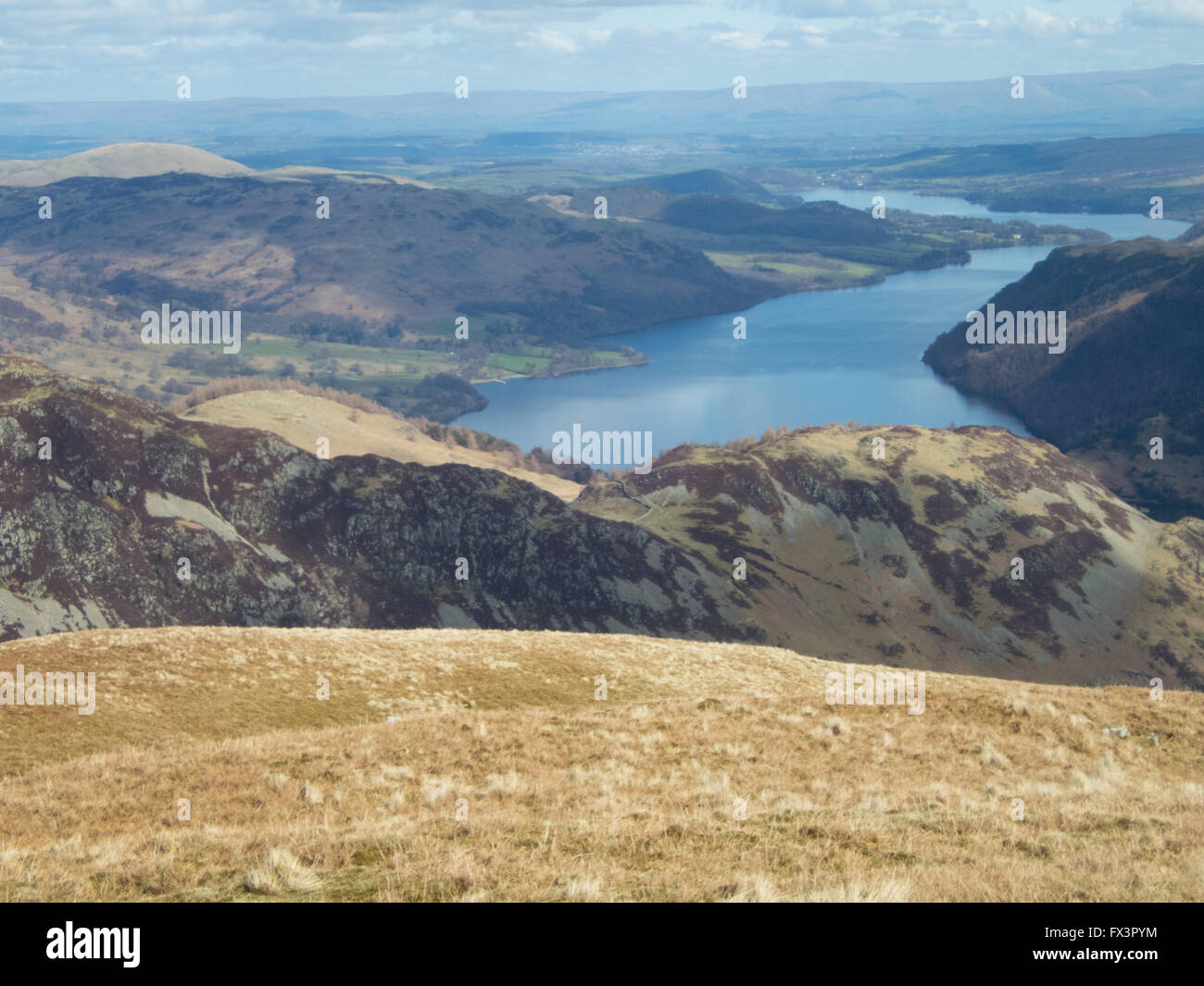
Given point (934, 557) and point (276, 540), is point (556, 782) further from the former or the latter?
point (934, 557)

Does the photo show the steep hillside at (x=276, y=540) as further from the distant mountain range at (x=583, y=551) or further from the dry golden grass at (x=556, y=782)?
the dry golden grass at (x=556, y=782)

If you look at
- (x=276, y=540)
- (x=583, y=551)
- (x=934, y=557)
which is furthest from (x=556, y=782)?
(x=934, y=557)

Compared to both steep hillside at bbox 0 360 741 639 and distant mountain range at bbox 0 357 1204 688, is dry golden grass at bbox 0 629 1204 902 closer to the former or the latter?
distant mountain range at bbox 0 357 1204 688

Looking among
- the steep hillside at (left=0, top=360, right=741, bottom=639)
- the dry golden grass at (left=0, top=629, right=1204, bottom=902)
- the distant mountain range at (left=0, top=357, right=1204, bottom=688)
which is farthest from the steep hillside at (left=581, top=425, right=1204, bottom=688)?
the dry golden grass at (left=0, top=629, right=1204, bottom=902)

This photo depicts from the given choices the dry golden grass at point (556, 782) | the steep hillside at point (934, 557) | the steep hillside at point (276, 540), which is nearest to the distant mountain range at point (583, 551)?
the steep hillside at point (276, 540)

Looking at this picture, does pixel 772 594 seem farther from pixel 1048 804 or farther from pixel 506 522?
pixel 1048 804
